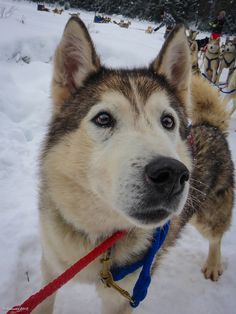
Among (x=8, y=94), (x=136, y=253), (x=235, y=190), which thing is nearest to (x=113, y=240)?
(x=136, y=253)

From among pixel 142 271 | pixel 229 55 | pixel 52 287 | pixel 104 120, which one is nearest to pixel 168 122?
pixel 104 120

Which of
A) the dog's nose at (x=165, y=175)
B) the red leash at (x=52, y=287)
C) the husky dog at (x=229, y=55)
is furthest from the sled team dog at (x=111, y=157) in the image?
the husky dog at (x=229, y=55)

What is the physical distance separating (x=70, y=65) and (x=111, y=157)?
2.94ft

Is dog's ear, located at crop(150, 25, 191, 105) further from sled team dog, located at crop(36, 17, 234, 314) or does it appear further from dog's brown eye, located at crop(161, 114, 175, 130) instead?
dog's brown eye, located at crop(161, 114, 175, 130)

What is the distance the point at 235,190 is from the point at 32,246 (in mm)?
2154

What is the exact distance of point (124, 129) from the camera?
64.7 inches

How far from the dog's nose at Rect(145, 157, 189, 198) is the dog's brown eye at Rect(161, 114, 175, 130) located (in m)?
0.57

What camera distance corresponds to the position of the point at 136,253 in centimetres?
195

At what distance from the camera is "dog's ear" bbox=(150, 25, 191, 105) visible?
2.08 meters

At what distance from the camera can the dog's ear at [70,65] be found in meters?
1.97

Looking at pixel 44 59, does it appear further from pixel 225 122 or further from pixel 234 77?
pixel 225 122

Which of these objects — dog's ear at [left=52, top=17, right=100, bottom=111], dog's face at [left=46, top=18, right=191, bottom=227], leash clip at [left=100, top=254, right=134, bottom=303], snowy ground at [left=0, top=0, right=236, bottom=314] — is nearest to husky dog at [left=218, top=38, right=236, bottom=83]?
snowy ground at [left=0, top=0, right=236, bottom=314]

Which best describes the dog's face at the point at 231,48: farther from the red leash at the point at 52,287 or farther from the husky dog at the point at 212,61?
the red leash at the point at 52,287

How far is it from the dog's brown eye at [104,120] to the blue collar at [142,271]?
0.81 m
